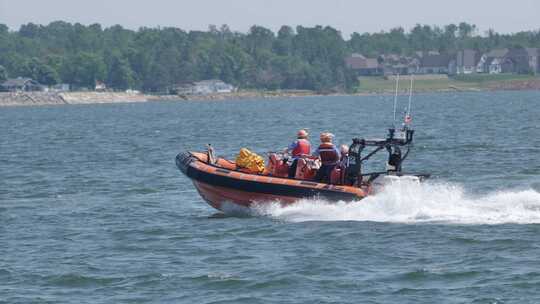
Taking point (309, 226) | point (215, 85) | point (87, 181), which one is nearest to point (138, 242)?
point (309, 226)

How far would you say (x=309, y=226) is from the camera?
2053cm

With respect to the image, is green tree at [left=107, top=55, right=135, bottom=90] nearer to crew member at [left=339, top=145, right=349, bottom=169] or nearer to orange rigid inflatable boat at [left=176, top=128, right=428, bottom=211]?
orange rigid inflatable boat at [left=176, top=128, right=428, bottom=211]

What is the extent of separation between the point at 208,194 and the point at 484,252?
6.43m

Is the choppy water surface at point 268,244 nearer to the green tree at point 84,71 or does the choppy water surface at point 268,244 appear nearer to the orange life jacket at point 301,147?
the orange life jacket at point 301,147

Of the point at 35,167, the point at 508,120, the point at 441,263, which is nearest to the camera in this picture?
the point at 441,263

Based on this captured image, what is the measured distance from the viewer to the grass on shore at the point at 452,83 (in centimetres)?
17938

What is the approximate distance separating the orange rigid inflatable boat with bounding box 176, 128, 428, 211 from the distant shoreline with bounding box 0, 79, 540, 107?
431 ft

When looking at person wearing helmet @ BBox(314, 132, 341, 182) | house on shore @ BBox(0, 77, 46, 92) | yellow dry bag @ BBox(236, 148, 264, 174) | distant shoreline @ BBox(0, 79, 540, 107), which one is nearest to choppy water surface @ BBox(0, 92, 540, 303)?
person wearing helmet @ BBox(314, 132, 341, 182)

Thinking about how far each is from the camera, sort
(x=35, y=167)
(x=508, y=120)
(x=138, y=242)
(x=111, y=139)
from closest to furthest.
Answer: (x=138, y=242) → (x=35, y=167) → (x=111, y=139) → (x=508, y=120)

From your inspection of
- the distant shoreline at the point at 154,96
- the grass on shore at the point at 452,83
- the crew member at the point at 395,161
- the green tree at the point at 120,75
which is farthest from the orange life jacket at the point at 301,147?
the grass on shore at the point at 452,83

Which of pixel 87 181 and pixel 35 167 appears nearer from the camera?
pixel 87 181

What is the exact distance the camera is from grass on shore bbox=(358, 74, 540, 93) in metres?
179

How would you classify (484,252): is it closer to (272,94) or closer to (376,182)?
(376,182)

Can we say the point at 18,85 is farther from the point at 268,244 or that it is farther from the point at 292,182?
the point at 268,244
